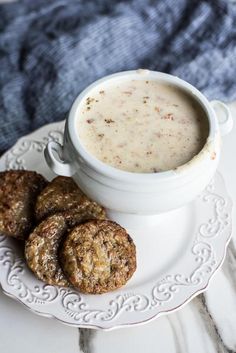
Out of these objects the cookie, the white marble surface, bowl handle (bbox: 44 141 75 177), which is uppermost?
bowl handle (bbox: 44 141 75 177)

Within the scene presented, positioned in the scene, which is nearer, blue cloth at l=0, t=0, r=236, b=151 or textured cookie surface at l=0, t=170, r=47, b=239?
textured cookie surface at l=0, t=170, r=47, b=239

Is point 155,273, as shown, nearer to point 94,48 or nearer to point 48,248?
point 48,248

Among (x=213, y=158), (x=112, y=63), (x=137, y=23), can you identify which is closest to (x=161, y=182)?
(x=213, y=158)

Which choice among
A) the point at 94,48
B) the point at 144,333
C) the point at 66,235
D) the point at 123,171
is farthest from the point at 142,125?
the point at 94,48

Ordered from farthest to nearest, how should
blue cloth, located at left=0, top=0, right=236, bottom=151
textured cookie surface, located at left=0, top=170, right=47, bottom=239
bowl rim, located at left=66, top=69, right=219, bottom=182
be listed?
blue cloth, located at left=0, top=0, right=236, bottom=151, textured cookie surface, located at left=0, top=170, right=47, bottom=239, bowl rim, located at left=66, top=69, right=219, bottom=182

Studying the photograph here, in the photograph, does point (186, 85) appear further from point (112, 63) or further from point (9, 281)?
point (112, 63)

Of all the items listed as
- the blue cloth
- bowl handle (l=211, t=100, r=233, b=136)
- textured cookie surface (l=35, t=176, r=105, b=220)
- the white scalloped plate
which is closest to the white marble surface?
the white scalloped plate

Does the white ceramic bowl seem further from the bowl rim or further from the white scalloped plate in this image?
the white scalloped plate
